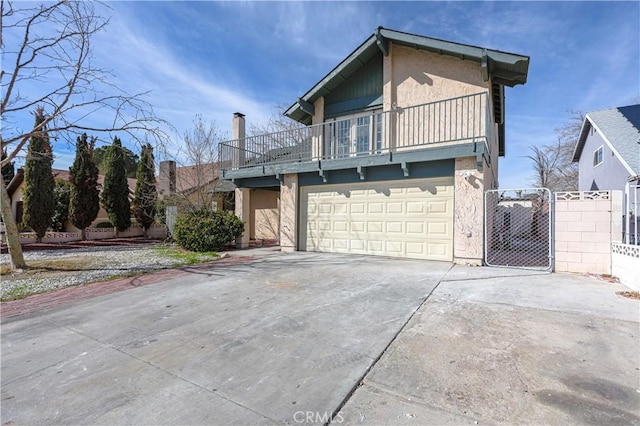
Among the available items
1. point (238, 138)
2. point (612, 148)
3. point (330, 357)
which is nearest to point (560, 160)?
point (612, 148)

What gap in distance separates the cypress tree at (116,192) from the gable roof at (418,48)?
11395 mm

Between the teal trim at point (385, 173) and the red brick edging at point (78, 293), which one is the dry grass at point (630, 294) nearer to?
the teal trim at point (385, 173)

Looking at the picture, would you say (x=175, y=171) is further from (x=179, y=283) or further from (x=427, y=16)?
(x=427, y=16)

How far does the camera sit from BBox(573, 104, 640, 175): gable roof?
35.7 feet

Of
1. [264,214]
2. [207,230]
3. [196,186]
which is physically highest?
[196,186]

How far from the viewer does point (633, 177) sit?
10094 mm

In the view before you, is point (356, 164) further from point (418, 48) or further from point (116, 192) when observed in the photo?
point (116, 192)

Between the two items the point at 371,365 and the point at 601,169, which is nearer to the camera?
the point at 371,365

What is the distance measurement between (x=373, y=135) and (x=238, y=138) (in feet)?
17.8

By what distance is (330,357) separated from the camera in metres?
3.08

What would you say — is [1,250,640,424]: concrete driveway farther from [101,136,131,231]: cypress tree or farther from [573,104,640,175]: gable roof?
[101,136,131,231]: cypress tree

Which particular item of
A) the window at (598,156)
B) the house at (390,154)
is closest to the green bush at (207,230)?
the house at (390,154)

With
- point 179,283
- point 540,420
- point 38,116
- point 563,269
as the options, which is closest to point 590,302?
point 563,269

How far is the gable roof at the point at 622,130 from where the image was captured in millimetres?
10867
